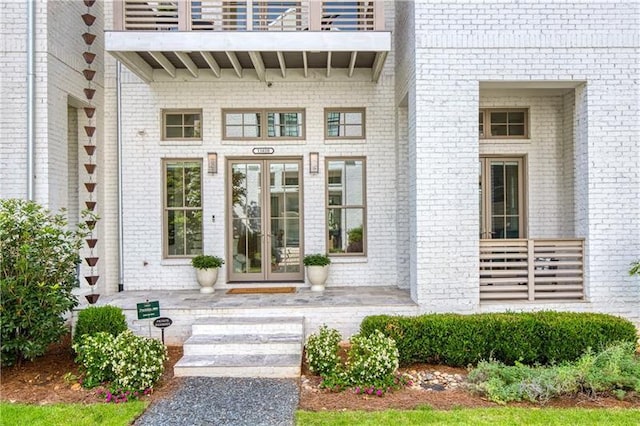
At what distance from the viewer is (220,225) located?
24.5 feet

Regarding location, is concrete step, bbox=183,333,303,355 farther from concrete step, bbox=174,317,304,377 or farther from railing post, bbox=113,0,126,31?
railing post, bbox=113,0,126,31

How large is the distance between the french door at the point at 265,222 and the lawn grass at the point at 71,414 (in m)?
3.62

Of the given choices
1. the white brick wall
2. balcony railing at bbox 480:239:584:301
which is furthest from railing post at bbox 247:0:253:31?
balcony railing at bbox 480:239:584:301

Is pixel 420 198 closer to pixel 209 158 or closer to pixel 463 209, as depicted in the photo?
pixel 463 209

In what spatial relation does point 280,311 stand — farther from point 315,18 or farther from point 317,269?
point 315,18

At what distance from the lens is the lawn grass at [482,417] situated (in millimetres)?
3648

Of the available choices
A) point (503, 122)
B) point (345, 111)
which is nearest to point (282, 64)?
point (345, 111)

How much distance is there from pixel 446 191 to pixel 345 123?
8.35 ft

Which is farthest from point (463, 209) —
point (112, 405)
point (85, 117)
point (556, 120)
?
point (85, 117)

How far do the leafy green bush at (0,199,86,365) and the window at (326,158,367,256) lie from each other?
4176mm

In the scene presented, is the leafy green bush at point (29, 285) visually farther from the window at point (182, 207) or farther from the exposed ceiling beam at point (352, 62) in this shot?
the exposed ceiling beam at point (352, 62)

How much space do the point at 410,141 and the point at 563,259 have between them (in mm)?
2945

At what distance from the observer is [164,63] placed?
22.2 feet

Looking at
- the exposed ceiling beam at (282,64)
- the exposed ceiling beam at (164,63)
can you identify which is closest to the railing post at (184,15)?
the exposed ceiling beam at (164,63)
